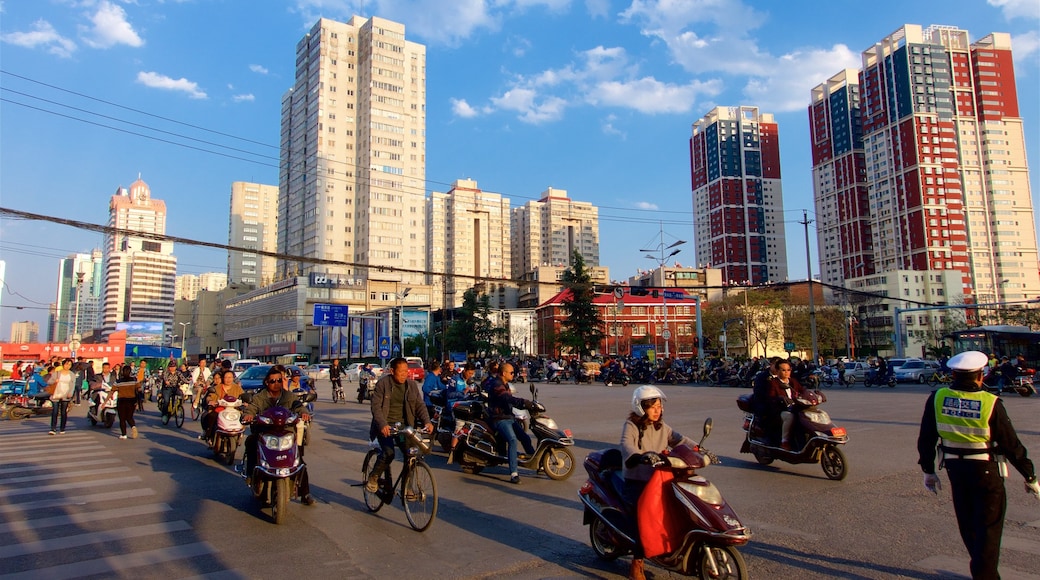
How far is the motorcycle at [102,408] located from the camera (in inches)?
610

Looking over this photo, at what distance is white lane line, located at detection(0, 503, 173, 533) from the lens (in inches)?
Result: 246

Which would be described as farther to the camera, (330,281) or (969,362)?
(330,281)

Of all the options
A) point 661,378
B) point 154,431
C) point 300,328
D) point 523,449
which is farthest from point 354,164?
point 523,449

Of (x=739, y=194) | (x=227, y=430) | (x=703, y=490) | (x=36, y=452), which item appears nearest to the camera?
(x=703, y=490)

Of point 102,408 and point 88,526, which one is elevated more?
point 102,408

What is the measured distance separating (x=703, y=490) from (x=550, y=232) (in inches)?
6141

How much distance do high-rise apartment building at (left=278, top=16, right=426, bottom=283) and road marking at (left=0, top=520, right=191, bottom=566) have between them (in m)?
98.7

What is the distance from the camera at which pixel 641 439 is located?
4.73 metres

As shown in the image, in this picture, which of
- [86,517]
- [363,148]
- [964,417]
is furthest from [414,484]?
[363,148]

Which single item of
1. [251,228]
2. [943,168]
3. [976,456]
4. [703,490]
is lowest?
[703,490]

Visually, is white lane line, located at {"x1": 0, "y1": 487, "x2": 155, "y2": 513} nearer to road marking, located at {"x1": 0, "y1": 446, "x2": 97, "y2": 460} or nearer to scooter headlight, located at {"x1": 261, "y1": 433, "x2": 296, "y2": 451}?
scooter headlight, located at {"x1": 261, "y1": 433, "x2": 296, "y2": 451}

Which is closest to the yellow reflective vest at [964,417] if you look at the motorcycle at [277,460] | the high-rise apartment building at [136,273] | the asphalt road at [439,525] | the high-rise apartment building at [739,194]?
the asphalt road at [439,525]

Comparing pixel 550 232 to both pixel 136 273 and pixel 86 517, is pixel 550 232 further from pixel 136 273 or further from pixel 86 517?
pixel 86 517

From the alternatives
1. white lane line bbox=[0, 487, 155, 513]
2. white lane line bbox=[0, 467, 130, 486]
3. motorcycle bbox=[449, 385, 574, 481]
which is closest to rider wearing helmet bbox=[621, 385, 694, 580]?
motorcycle bbox=[449, 385, 574, 481]
